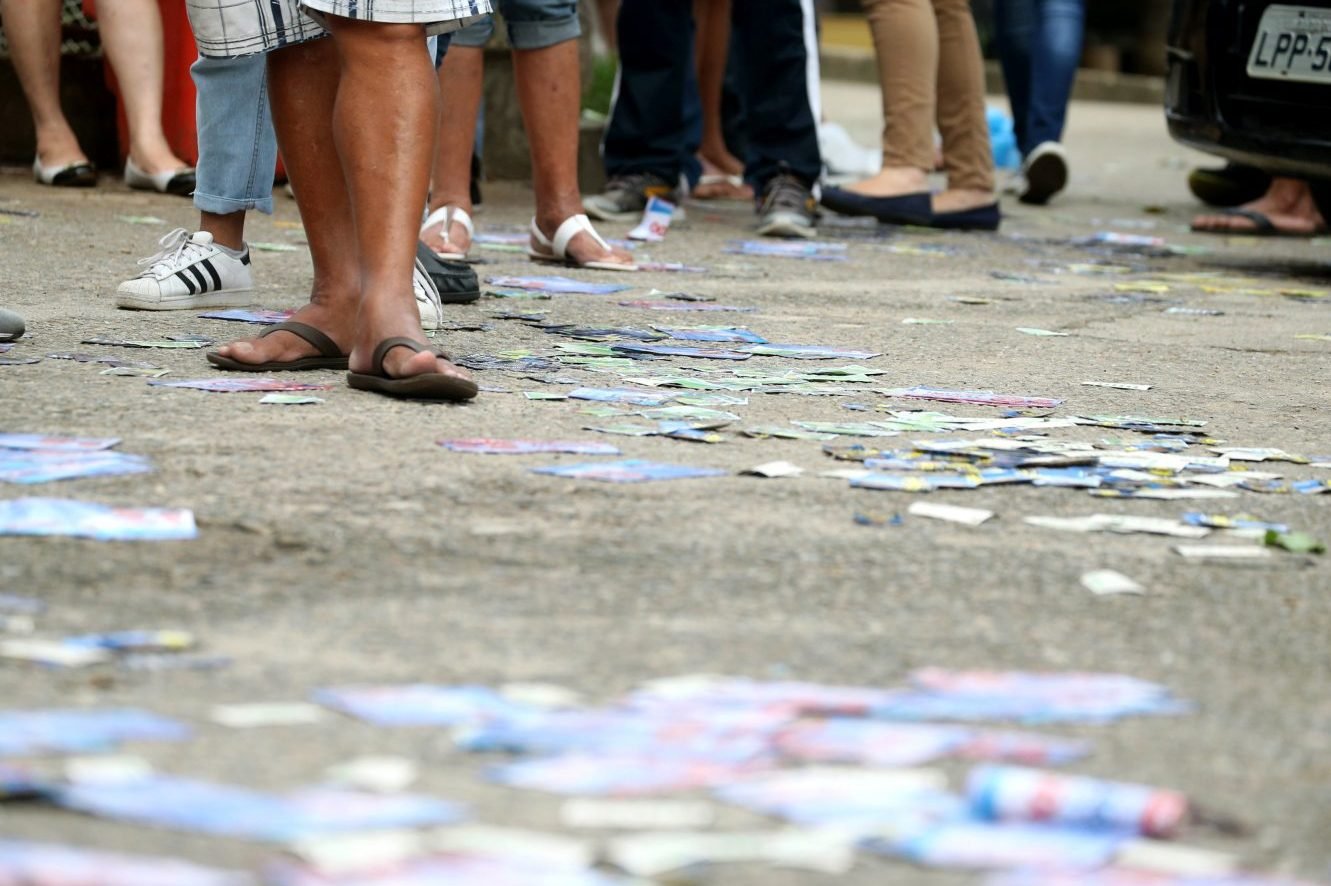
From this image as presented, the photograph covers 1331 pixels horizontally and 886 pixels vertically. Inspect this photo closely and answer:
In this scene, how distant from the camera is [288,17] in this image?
9.87 feet

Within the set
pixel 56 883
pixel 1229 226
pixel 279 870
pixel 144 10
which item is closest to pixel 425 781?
pixel 279 870

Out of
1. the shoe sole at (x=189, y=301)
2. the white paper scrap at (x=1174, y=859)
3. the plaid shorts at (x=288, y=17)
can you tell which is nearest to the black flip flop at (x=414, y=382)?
the plaid shorts at (x=288, y=17)

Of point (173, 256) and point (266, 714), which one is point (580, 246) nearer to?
point (173, 256)

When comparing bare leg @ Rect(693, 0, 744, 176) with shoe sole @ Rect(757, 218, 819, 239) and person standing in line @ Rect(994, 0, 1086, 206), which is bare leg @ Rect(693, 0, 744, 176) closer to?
person standing in line @ Rect(994, 0, 1086, 206)

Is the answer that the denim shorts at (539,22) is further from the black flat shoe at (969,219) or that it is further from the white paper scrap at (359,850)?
the white paper scrap at (359,850)

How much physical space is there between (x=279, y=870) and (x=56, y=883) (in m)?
0.14

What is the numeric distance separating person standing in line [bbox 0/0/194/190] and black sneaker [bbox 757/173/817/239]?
171 cm

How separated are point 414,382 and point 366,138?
0.37 metres

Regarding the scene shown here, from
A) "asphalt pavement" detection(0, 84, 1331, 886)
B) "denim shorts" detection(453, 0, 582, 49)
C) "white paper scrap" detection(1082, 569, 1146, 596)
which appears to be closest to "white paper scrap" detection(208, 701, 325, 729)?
"asphalt pavement" detection(0, 84, 1331, 886)

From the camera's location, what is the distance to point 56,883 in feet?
3.95

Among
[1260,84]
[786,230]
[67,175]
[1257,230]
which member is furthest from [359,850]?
[1257,230]

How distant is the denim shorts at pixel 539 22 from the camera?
444cm

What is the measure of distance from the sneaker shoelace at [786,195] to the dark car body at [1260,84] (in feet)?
3.76

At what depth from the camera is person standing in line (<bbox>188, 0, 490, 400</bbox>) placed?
285 centimetres
